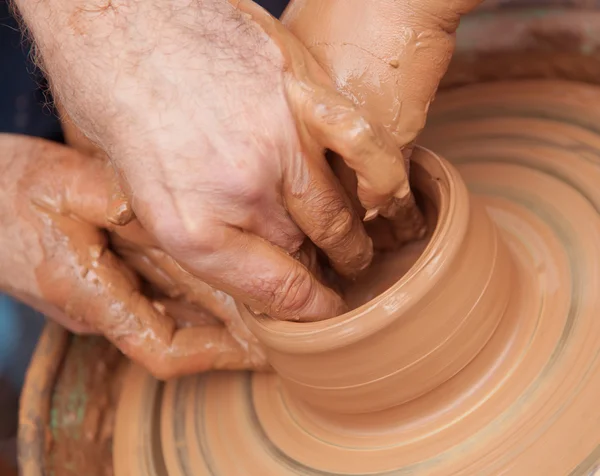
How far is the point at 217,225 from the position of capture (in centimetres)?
92

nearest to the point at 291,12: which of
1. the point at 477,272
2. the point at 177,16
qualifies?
the point at 177,16

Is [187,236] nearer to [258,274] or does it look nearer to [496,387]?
[258,274]

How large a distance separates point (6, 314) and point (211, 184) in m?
1.39

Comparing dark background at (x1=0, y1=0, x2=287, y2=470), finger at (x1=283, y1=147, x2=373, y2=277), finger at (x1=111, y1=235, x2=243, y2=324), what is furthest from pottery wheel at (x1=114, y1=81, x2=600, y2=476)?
dark background at (x1=0, y1=0, x2=287, y2=470)

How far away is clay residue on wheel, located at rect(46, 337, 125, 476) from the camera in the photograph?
1.43 metres

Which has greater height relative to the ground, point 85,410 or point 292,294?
point 292,294

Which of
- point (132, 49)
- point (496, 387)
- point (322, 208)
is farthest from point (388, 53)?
point (496, 387)

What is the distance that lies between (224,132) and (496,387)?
0.60m

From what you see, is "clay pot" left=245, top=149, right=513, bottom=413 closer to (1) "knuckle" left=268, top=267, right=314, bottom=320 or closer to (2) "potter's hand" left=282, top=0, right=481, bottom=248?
(1) "knuckle" left=268, top=267, right=314, bottom=320

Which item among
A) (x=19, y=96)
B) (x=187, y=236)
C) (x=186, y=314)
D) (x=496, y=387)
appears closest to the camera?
(x=187, y=236)

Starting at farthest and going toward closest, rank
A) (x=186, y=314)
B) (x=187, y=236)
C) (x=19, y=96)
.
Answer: (x=19, y=96), (x=186, y=314), (x=187, y=236)

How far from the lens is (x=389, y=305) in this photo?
935 mm

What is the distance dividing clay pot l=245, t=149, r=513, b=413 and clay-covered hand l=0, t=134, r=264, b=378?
301 mm

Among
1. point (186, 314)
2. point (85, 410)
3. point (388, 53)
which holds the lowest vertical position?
point (85, 410)
